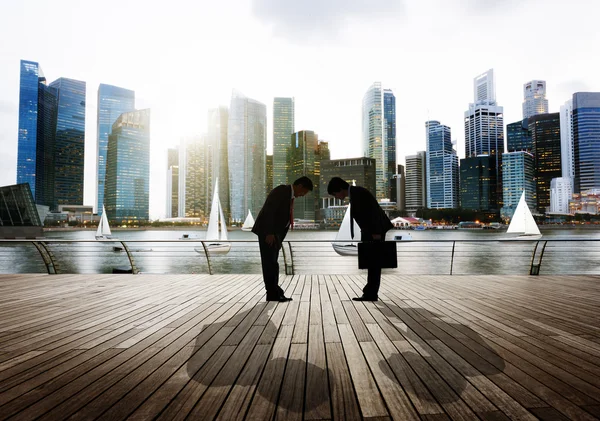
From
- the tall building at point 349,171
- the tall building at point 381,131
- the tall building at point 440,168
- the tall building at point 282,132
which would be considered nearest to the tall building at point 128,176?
the tall building at point 282,132

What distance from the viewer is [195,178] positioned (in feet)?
530

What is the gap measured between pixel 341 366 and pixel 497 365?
36.0 inches

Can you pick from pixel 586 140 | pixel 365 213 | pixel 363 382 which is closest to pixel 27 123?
pixel 365 213

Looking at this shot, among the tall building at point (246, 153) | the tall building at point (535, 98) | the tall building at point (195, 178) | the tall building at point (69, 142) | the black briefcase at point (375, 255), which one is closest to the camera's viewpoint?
the black briefcase at point (375, 255)

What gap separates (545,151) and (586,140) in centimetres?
1596

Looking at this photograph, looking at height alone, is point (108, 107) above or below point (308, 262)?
above

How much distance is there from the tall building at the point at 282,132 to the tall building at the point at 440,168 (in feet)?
247

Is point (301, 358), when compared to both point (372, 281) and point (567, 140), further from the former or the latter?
point (567, 140)

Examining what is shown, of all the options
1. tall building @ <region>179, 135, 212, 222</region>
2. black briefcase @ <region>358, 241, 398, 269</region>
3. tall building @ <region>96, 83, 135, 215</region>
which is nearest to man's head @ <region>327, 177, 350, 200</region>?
black briefcase @ <region>358, 241, 398, 269</region>

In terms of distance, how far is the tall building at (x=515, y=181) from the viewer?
110m

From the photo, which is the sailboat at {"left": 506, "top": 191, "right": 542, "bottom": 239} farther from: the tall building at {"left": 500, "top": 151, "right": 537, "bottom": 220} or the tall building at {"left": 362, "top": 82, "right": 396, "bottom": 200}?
the tall building at {"left": 362, "top": 82, "right": 396, "bottom": 200}

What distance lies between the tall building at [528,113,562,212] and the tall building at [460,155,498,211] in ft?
76.6

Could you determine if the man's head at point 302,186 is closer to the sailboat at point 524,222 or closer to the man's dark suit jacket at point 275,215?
the man's dark suit jacket at point 275,215

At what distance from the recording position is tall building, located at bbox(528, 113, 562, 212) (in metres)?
130
